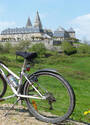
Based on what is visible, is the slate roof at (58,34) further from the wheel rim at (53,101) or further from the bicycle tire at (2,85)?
the wheel rim at (53,101)

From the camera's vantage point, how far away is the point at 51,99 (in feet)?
10.7

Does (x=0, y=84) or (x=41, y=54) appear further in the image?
(x=41, y=54)

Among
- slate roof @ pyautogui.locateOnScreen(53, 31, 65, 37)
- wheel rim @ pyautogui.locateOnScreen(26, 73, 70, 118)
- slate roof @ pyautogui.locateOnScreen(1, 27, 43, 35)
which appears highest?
slate roof @ pyautogui.locateOnScreen(1, 27, 43, 35)

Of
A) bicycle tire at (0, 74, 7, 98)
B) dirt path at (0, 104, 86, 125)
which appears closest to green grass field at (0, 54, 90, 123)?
bicycle tire at (0, 74, 7, 98)

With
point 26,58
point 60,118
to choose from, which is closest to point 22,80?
point 26,58

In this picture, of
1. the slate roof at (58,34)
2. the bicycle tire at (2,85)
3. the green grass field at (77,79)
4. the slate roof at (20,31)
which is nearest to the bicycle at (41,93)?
the bicycle tire at (2,85)

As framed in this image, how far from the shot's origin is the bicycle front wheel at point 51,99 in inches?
119

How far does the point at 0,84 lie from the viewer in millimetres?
4039

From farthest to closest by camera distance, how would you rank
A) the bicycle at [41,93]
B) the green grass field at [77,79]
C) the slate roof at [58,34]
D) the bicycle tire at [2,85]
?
the slate roof at [58,34], the green grass field at [77,79], the bicycle tire at [2,85], the bicycle at [41,93]

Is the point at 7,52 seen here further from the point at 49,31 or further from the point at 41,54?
the point at 49,31

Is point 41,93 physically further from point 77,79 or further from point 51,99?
point 77,79

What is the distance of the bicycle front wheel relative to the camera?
3012 millimetres

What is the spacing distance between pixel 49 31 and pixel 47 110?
119 metres

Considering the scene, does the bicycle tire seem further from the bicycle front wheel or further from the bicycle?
the bicycle front wheel
